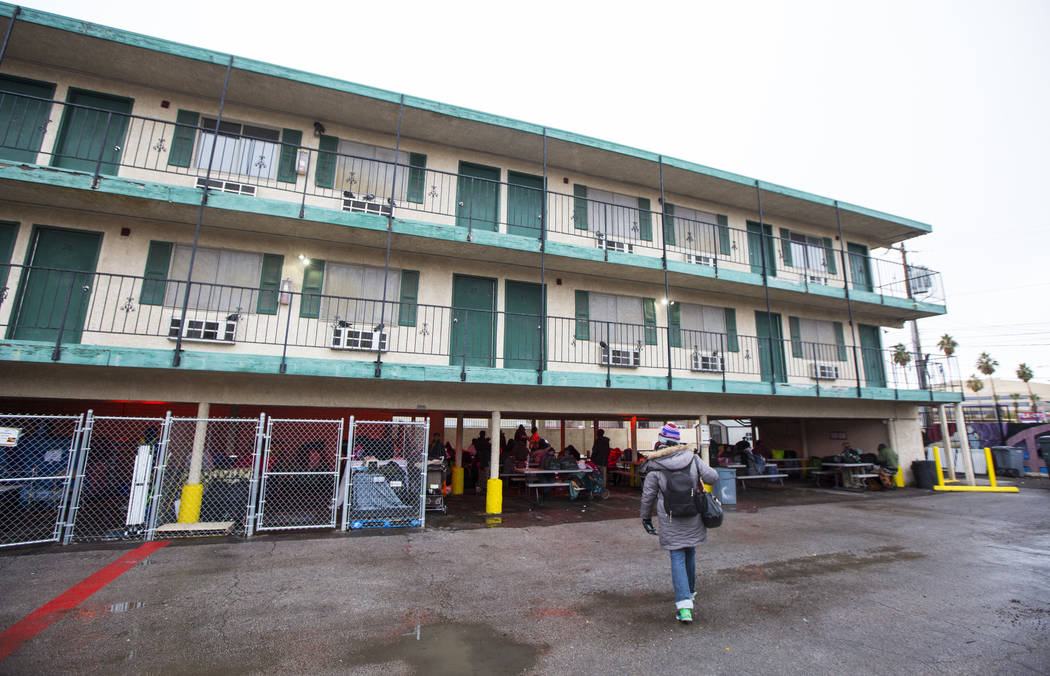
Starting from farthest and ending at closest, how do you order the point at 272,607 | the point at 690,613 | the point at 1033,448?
the point at 1033,448
the point at 272,607
the point at 690,613

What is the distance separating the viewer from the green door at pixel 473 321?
11.5m

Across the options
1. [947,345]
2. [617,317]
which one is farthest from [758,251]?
[947,345]

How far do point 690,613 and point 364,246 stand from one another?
33.3 feet

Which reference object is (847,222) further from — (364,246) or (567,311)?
(364,246)

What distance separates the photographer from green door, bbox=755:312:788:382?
14805 mm

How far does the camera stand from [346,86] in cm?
1065

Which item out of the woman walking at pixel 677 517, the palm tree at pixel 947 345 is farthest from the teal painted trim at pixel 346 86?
the palm tree at pixel 947 345

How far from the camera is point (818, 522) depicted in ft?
32.0

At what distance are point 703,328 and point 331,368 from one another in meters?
11.0

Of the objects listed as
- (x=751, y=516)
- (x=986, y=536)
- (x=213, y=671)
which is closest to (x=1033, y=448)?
(x=986, y=536)

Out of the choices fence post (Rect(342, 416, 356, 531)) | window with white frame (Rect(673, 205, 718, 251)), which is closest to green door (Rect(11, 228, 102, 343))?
fence post (Rect(342, 416, 356, 531))

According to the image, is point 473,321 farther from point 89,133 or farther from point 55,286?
point 89,133

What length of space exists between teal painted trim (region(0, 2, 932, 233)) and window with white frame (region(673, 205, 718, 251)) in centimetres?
146

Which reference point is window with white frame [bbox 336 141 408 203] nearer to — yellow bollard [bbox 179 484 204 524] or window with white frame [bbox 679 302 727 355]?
yellow bollard [bbox 179 484 204 524]
